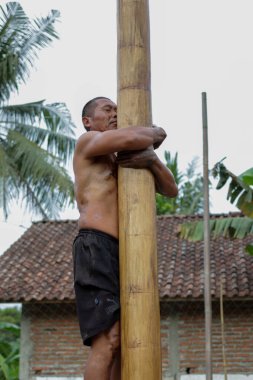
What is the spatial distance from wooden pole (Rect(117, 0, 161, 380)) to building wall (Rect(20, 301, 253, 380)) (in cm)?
940

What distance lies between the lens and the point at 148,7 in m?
3.86

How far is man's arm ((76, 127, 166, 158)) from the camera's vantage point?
355 centimetres

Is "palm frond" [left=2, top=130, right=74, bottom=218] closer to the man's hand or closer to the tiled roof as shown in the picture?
the tiled roof

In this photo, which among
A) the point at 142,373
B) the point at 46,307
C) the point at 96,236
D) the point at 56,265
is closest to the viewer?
the point at 142,373

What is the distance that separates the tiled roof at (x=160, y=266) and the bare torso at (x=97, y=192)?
886 cm

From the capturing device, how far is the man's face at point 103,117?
3848mm


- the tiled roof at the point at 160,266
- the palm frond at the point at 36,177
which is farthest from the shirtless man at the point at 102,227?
the palm frond at the point at 36,177

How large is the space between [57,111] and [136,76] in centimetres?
1295

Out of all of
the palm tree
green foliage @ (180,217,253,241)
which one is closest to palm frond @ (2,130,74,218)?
the palm tree

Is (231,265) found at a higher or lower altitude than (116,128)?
lower

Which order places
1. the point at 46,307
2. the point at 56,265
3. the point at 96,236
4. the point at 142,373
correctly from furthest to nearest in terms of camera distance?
the point at 56,265 < the point at 46,307 < the point at 96,236 < the point at 142,373

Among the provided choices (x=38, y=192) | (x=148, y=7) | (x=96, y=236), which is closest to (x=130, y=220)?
(x=96, y=236)

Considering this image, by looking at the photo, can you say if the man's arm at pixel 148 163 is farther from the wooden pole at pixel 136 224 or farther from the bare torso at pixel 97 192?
the bare torso at pixel 97 192

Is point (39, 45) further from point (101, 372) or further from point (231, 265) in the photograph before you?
point (101, 372)
